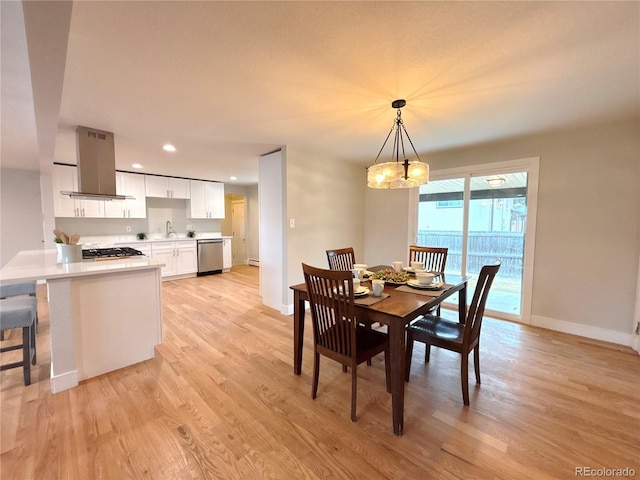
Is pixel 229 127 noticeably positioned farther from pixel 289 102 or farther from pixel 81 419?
pixel 81 419

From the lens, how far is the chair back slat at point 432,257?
9.64 feet

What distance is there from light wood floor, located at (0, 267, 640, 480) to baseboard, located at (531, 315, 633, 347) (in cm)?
15

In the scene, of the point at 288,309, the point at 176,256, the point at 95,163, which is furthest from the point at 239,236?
the point at 95,163

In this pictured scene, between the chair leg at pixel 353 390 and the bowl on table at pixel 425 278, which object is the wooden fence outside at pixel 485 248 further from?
the chair leg at pixel 353 390

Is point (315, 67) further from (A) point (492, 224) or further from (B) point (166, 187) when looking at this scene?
(B) point (166, 187)

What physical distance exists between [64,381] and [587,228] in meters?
5.03

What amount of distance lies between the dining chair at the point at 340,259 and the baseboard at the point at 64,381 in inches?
88.2

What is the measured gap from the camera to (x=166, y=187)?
18.6 ft

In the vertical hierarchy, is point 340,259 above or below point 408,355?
above

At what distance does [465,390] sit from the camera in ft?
6.03

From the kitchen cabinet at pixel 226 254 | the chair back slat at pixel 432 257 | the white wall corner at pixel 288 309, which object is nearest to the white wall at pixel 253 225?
the kitchen cabinet at pixel 226 254

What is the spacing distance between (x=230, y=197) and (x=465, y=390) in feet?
24.6

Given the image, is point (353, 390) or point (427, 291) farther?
point (427, 291)

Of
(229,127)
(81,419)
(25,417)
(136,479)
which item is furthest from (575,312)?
(25,417)
